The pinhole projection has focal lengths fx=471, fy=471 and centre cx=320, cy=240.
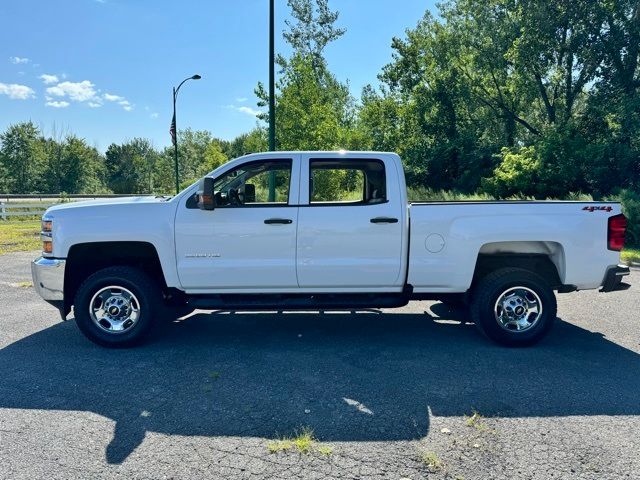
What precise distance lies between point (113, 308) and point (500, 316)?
4095mm

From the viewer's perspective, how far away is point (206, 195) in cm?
463

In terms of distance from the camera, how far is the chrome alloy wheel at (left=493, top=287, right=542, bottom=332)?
16.3ft

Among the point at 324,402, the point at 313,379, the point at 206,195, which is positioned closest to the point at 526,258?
the point at 313,379

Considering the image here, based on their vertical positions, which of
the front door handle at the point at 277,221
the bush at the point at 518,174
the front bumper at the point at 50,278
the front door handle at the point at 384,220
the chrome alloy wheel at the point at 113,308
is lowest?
the chrome alloy wheel at the point at 113,308

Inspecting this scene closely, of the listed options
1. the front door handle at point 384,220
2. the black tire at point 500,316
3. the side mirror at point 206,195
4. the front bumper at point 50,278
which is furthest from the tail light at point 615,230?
the front bumper at point 50,278

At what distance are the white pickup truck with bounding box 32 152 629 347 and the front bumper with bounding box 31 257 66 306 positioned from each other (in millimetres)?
10

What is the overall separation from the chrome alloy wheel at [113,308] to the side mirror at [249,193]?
162 cm

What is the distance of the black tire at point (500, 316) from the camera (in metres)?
4.93

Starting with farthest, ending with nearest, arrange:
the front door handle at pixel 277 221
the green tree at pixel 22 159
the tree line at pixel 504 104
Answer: the green tree at pixel 22 159
the tree line at pixel 504 104
the front door handle at pixel 277 221

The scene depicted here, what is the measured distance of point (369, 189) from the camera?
5.40 metres

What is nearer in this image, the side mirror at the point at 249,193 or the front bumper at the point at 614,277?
the front bumper at the point at 614,277

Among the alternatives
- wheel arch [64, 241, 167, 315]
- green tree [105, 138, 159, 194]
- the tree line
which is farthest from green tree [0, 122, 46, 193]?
wheel arch [64, 241, 167, 315]

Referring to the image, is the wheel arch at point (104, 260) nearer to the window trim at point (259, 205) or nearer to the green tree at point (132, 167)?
the window trim at point (259, 205)

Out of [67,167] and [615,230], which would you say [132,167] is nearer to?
[67,167]
